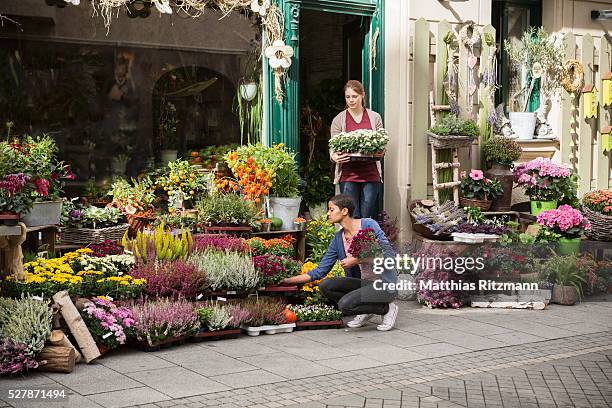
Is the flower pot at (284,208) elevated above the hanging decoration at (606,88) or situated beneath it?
situated beneath

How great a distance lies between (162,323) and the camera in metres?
7.85

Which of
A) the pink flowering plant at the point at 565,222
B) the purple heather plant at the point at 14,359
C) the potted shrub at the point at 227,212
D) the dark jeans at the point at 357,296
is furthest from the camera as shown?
the pink flowering plant at the point at 565,222

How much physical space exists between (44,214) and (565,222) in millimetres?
6240

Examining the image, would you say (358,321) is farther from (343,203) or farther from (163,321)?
(163,321)

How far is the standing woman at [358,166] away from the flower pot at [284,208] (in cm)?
61

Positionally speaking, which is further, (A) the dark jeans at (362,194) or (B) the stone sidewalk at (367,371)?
(A) the dark jeans at (362,194)

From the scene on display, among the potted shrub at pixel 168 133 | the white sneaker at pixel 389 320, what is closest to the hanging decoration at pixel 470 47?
the potted shrub at pixel 168 133

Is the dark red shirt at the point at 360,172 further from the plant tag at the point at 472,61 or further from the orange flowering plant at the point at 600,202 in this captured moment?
the orange flowering plant at the point at 600,202

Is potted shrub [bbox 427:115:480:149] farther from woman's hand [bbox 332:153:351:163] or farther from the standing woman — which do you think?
woman's hand [bbox 332:153:351:163]

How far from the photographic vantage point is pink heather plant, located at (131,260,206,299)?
849 centimetres

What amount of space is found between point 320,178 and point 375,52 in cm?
191

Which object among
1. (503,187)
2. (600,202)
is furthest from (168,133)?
(600,202)

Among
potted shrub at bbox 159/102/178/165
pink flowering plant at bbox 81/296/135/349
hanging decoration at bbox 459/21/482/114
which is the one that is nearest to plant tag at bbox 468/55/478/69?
hanging decoration at bbox 459/21/482/114

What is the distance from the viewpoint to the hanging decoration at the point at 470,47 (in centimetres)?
1258
